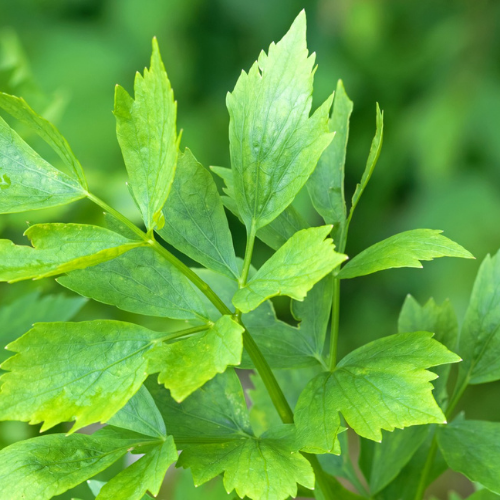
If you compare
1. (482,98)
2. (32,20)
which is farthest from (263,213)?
(32,20)

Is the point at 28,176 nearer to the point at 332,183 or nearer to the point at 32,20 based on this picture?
the point at 332,183

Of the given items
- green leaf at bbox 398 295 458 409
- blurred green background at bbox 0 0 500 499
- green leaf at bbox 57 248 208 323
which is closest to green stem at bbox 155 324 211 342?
green leaf at bbox 57 248 208 323

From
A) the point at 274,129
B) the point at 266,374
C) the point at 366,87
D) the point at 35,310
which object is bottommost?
the point at 366,87

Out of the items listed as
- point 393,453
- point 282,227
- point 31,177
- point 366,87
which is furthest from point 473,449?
point 366,87

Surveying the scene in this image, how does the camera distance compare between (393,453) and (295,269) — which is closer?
(295,269)

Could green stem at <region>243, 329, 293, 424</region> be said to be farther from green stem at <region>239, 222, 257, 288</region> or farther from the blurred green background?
the blurred green background

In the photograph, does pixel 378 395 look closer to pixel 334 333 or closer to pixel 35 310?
Answer: pixel 334 333
